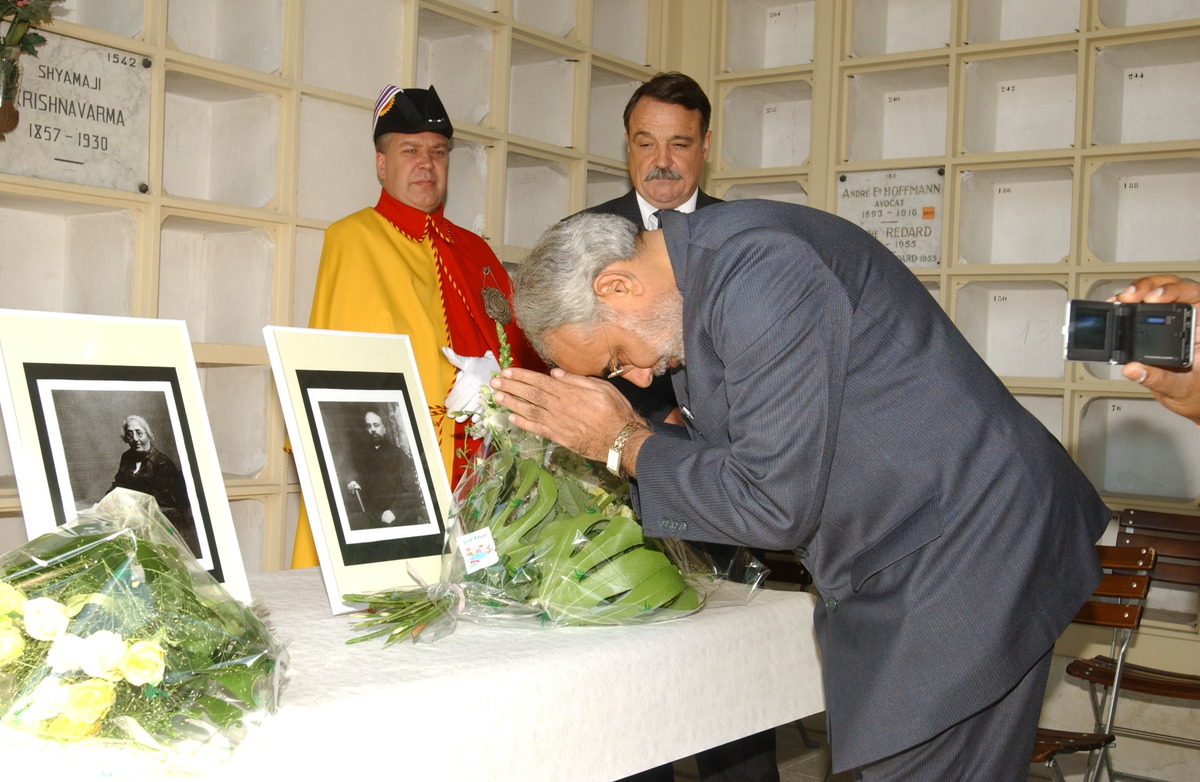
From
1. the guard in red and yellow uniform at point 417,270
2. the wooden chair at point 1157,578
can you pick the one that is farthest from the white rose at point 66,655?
the wooden chair at point 1157,578

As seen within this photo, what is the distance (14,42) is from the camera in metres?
2.41

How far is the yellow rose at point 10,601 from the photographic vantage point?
991 millimetres

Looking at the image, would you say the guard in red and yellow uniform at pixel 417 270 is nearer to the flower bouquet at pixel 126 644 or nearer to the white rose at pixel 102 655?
the flower bouquet at pixel 126 644

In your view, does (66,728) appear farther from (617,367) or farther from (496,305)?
(496,305)

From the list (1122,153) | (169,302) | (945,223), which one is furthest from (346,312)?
(1122,153)

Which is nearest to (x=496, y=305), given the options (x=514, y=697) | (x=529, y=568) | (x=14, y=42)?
(x=14, y=42)

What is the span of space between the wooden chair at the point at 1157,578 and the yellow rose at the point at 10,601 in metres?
2.74

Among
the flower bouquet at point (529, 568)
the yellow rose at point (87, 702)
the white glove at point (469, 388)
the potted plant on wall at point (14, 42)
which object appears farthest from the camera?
the potted plant on wall at point (14, 42)

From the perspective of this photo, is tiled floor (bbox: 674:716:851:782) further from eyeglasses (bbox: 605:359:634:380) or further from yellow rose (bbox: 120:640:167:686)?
yellow rose (bbox: 120:640:167:686)

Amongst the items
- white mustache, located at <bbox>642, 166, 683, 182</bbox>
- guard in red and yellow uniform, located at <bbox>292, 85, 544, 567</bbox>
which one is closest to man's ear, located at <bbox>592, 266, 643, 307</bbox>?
guard in red and yellow uniform, located at <bbox>292, 85, 544, 567</bbox>

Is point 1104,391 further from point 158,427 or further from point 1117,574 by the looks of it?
point 158,427

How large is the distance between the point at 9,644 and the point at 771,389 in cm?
79

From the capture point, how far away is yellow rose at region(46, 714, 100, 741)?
953 mm

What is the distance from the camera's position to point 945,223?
3854 millimetres
